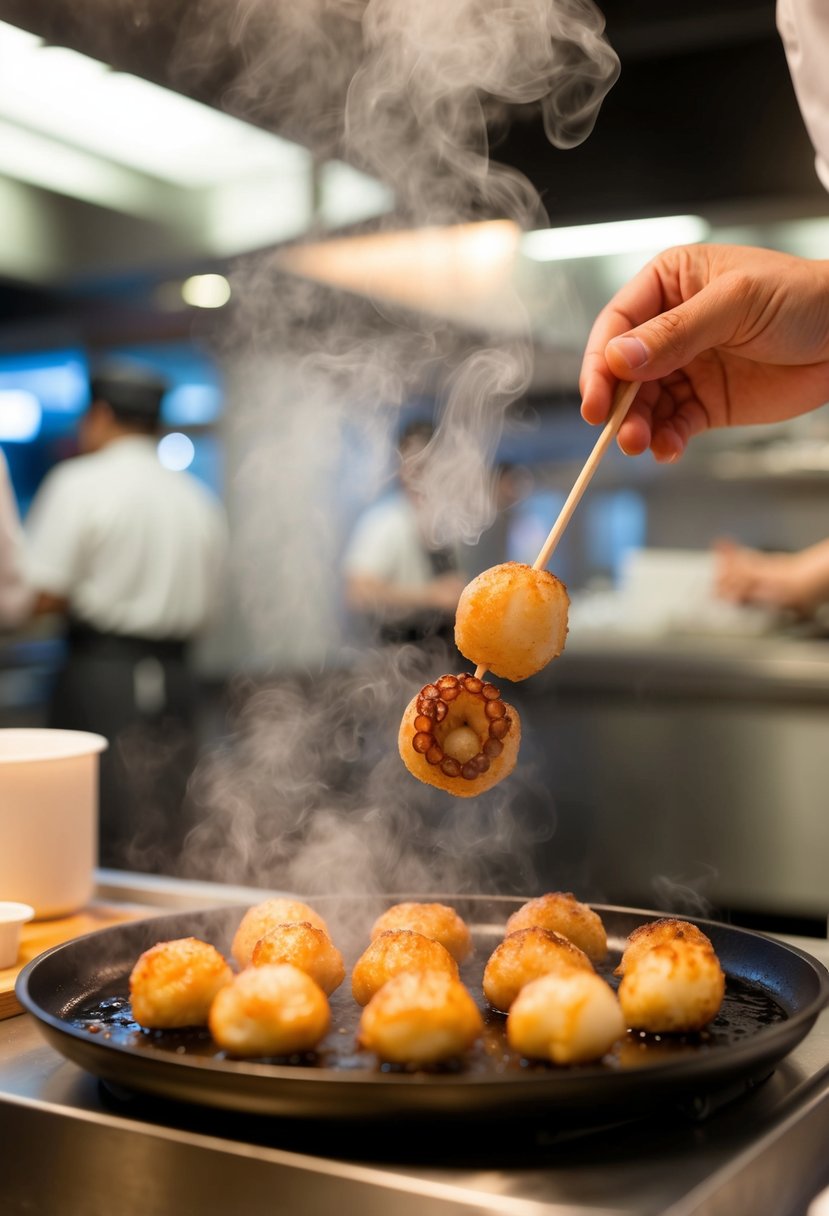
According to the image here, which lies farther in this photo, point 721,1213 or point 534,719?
point 534,719

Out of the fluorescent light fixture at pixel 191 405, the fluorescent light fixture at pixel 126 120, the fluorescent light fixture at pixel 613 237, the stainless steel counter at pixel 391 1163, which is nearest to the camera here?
the stainless steel counter at pixel 391 1163

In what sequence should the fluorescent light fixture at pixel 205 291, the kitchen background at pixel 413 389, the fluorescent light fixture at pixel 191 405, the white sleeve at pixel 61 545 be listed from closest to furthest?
the kitchen background at pixel 413 389
the white sleeve at pixel 61 545
the fluorescent light fixture at pixel 205 291
the fluorescent light fixture at pixel 191 405

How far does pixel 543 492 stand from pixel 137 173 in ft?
10.5

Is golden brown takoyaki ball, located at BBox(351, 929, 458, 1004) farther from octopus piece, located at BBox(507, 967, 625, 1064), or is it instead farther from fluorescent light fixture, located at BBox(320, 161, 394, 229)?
fluorescent light fixture, located at BBox(320, 161, 394, 229)

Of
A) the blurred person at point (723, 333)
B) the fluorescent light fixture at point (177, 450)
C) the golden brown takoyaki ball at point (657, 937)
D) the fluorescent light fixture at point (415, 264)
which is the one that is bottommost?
the golden brown takoyaki ball at point (657, 937)

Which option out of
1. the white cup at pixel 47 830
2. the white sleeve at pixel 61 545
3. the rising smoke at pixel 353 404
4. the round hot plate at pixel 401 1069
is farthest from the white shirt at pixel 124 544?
the round hot plate at pixel 401 1069

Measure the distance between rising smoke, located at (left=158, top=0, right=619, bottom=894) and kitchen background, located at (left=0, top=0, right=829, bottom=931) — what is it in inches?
1.1

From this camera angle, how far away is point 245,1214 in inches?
37.0

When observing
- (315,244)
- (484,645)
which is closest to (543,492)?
(315,244)

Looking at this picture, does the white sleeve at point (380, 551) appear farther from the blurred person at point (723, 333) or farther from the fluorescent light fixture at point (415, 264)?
the blurred person at point (723, 333)

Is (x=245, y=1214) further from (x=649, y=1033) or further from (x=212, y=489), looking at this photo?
(x=212, y=489)

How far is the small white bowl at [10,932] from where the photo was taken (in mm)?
1492

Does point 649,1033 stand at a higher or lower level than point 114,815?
higher

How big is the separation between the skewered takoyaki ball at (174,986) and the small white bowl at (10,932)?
40cm
